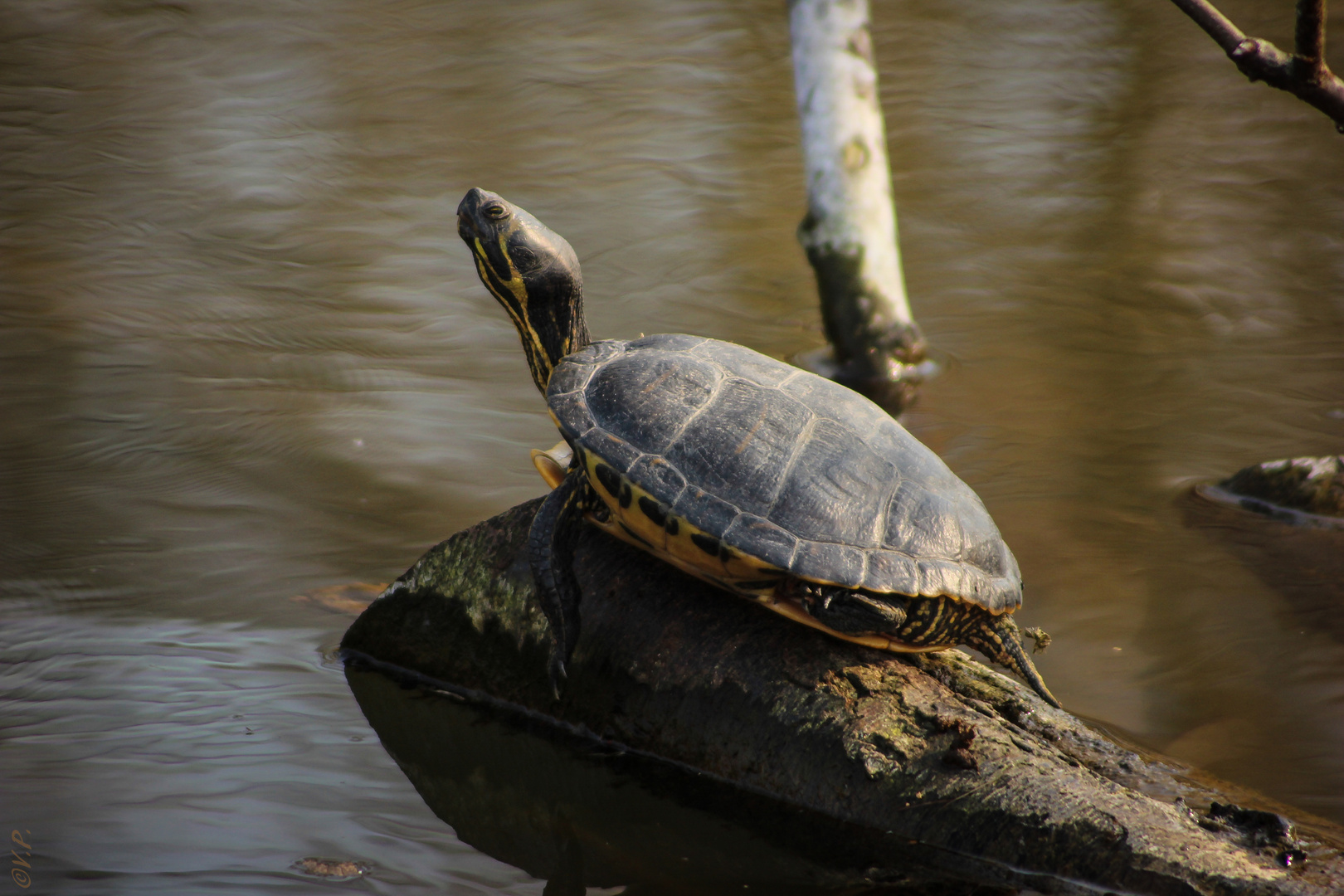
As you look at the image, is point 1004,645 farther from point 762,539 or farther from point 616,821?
point 616,821

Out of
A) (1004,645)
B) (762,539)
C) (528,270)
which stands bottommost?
(1004,645)

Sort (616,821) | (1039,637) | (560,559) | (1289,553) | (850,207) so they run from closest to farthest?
(616,821)
(560,559)
(1039,637)
(1289,553)
(850,207)

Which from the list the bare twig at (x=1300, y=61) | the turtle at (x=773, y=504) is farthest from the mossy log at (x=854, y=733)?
the bare twig at (x=1300, y=61)

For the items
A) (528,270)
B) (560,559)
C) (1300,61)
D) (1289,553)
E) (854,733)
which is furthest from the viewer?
(1289,553)

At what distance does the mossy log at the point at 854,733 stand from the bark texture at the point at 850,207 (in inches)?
142

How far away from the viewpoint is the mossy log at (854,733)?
248 cm

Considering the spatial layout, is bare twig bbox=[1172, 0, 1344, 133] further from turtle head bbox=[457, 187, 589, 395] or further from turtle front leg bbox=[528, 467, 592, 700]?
turtle head bbox=[457, 187, 589, 395]

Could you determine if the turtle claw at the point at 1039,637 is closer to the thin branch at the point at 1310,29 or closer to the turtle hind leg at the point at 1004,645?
the turtle hind leg at the point at 1004,645

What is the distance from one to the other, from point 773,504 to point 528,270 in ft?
4.33

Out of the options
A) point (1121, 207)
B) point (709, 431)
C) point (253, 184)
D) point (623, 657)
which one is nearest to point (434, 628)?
point (623, 657)

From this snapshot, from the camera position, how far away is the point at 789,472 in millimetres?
2867

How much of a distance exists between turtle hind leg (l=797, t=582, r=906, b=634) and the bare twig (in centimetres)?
152

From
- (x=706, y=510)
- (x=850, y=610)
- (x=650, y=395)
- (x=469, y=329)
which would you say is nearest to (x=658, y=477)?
(x=706, y=510)

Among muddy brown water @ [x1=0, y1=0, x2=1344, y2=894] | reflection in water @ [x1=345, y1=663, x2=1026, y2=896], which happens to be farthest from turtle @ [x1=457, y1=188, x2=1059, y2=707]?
A: muddy brown water @ [x1=0, y1=0, x2=1344, y2=894]
